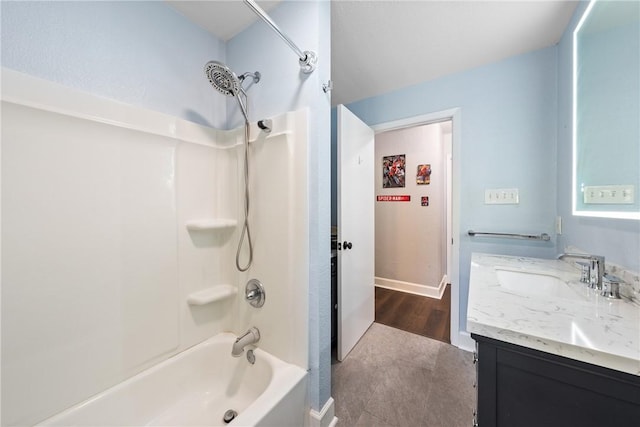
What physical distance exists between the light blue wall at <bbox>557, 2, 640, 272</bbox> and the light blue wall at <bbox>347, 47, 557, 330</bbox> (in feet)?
0.24

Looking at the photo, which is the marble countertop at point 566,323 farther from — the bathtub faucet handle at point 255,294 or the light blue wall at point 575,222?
the bathtub faucet handle at point 255,294

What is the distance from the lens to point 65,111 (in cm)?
92

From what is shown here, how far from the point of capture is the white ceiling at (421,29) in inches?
50.3

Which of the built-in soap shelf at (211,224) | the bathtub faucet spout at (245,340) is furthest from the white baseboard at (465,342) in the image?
the built-in soap shelf at (211,224)

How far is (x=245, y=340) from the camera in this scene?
1.24 m

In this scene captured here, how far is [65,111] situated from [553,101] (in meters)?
2.83

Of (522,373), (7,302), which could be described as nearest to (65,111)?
(7,302)

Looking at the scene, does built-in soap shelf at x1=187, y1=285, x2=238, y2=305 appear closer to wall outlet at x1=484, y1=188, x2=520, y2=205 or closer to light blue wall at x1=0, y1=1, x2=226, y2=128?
light blue wall at x1=0, y1=1, x2=226, y2=128

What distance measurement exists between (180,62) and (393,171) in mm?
2637

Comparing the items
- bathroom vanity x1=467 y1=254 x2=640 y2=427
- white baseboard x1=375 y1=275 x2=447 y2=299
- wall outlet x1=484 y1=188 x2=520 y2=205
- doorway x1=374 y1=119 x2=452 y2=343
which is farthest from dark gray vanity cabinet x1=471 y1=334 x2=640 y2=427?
white baseboard x1=375 y1=275 x2=447 y2=299

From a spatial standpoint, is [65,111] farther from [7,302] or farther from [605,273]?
[605,273]

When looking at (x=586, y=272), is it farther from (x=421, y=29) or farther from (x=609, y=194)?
(x=421, y=29)

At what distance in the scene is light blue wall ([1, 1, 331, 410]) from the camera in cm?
91

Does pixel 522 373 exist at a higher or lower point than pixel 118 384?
higher
